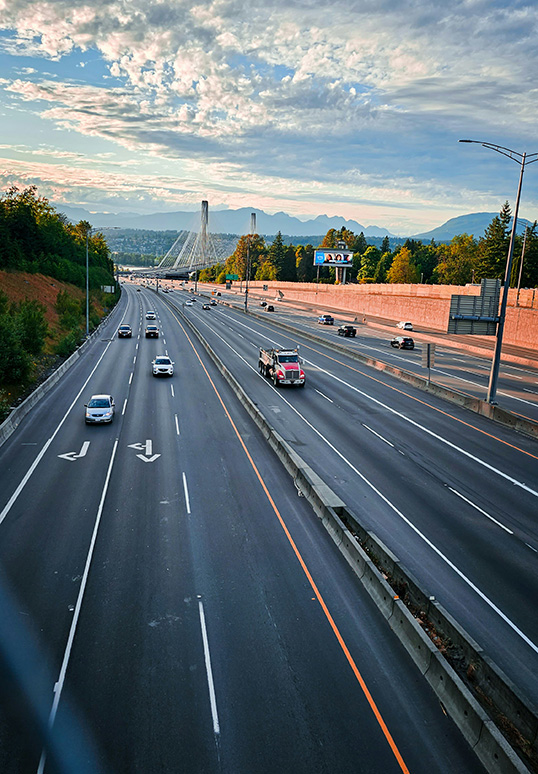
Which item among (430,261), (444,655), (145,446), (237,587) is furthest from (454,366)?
(430,261)

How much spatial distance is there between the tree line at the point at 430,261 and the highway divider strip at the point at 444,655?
252 ft

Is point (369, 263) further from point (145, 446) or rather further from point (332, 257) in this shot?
point (145, 446)

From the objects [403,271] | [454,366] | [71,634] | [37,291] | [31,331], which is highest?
[403,271]

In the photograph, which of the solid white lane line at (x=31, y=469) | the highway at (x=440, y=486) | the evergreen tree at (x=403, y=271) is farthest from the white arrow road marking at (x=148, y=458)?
the evergreen tree at (x=403, y=271)

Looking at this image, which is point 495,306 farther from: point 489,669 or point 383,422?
point 489,669

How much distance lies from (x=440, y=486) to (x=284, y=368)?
Result: 18.5 meters

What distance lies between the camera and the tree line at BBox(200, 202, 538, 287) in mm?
96312

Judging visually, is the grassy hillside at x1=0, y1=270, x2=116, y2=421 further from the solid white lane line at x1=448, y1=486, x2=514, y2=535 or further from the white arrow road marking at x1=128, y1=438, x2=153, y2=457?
the solid white lane line at x1=448, y1=486, x2=514, y2=535

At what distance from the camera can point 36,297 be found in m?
69.3

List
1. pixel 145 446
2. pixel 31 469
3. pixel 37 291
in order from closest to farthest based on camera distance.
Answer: pixel 31 469 < pixel 145 446 < pixel 37 291

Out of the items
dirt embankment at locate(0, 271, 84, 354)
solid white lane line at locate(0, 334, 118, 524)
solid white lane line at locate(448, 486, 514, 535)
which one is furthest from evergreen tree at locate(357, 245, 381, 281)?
solid white lane line at locate(448, 486, 514, 535)

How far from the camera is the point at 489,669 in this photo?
32.7ft

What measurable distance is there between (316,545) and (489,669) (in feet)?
21.5

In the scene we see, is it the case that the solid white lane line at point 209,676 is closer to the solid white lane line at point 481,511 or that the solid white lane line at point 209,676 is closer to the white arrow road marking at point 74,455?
the solid white lane line at point 481,511
